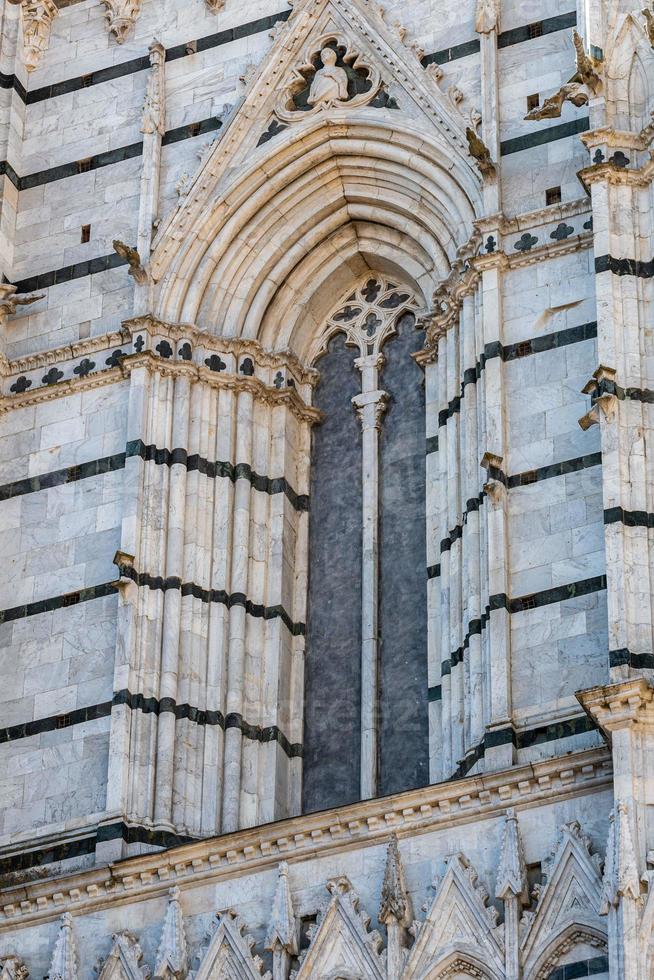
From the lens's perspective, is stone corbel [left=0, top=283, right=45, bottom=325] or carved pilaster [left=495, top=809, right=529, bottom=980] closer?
carved pilaster [left=495, top=809, right=529, bottom=980]

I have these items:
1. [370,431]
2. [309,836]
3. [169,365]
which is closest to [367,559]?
[370,431]

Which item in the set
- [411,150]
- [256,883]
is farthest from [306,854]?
[411,150]

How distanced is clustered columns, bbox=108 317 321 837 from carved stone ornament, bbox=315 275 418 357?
416 millimetres

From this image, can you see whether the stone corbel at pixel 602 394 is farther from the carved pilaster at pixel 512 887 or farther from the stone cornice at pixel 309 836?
the carved pilaster at pixel 512 887

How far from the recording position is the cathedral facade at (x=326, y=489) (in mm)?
15406

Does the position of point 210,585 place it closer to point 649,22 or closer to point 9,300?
point 9,300

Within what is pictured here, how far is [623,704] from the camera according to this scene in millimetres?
14852

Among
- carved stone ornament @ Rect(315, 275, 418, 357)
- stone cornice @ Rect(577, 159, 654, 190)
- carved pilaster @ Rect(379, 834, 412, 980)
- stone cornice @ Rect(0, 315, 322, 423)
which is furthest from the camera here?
carved stone ornament @ Rect(315, 275, 418, 357)

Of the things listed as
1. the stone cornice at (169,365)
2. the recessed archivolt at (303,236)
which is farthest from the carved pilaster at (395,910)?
the recessed archivolt at (303,236)

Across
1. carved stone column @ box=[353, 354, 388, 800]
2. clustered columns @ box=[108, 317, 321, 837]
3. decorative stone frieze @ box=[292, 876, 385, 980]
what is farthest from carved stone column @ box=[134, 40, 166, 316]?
decorative stone frieze @ box=[292, 876, 385, 980]

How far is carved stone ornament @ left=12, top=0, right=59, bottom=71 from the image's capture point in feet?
67.6

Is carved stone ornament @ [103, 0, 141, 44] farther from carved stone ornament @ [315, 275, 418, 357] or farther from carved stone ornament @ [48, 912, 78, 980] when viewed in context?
carved stone ornament @ [48, 912, 78, 980]

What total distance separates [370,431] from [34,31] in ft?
14.5

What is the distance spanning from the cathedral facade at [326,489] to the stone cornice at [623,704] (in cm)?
2
